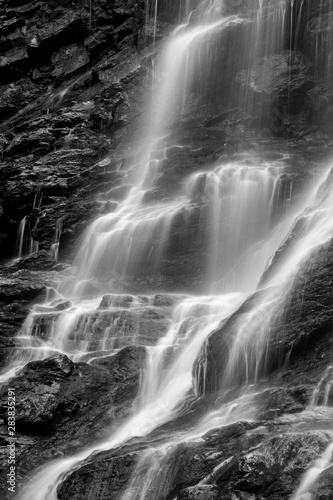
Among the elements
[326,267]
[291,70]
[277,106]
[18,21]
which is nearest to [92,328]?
[326,267]

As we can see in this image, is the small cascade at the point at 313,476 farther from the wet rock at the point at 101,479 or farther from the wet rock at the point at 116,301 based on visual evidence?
the wet rock at the point at 116,301


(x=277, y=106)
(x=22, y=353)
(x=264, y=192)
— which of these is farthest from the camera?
(x=277, y=106)

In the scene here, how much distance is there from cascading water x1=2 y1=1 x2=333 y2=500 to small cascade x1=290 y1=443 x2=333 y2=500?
32mm

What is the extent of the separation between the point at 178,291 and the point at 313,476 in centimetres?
1272

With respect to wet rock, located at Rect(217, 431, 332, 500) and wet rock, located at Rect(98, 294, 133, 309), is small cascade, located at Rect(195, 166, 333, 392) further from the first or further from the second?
wet rock, located at Rect(98, 294, 133, 309)

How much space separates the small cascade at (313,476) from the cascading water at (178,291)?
1.2 inches

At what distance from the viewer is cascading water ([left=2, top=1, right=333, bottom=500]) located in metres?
11.6

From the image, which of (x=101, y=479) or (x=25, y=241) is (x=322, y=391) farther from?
(x=25, y=241)

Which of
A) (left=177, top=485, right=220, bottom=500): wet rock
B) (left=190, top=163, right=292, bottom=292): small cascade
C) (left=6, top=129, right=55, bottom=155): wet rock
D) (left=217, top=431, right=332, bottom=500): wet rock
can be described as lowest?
(left=177, top=485, right=220, bottom=500): wet rock

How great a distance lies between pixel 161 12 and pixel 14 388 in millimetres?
27951

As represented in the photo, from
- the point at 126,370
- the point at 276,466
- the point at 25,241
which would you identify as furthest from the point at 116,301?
the point at 276,466

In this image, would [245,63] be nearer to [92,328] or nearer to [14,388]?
[92,328]

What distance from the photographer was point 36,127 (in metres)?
30.3

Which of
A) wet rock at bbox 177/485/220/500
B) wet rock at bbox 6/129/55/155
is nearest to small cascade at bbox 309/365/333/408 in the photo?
wet rock at bbox 177/485/220/500
